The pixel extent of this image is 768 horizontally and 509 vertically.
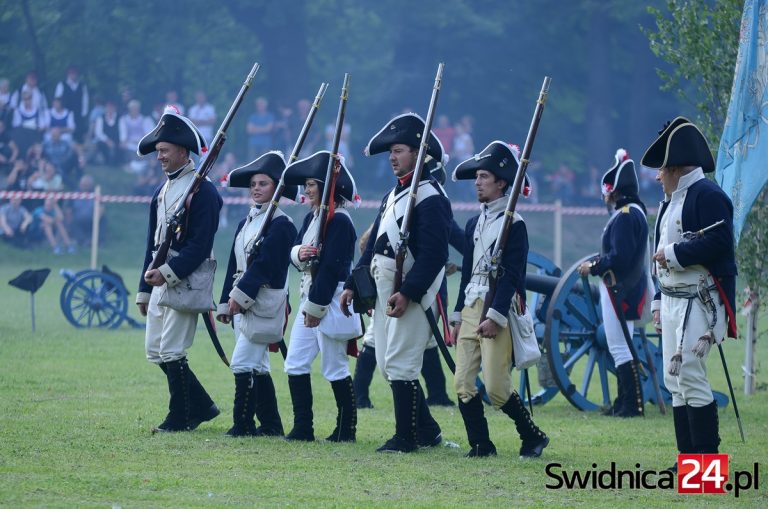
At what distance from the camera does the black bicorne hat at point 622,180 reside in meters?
9.35

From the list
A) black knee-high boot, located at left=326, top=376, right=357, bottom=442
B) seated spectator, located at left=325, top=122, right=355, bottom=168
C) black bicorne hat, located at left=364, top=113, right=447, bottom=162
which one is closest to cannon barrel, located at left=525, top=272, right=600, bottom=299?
black knee-high boot, located at left=326, top=376, right=357, bottom=442

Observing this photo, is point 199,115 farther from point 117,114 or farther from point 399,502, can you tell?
point 399,502

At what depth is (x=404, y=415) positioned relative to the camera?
7.29 metres

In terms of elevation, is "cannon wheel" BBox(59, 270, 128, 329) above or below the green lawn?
above

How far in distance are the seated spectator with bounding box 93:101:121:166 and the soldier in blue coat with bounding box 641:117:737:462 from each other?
68.5ft

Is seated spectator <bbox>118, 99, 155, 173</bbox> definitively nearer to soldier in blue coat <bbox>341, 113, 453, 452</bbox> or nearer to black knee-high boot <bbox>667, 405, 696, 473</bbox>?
soldier in blue coat <bbox>341, 113, 453, 452</bbox>

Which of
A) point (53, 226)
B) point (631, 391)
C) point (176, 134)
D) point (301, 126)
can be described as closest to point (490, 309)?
point (176, 134)

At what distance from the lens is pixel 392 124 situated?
746 cm

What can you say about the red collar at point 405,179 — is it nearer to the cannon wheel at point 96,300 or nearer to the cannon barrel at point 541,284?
the cannon barrel at point 541,284

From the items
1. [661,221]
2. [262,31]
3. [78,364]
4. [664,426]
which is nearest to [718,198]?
[661,221]

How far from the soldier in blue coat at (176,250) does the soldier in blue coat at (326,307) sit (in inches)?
20.8

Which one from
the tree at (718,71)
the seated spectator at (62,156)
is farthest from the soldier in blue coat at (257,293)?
the seated spectator at (62,156)

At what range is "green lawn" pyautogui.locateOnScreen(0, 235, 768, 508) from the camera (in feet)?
19.7

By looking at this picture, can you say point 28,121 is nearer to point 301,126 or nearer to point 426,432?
point 301,126
